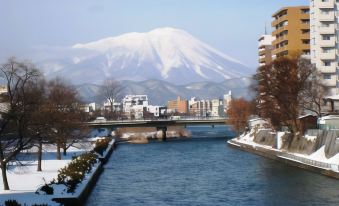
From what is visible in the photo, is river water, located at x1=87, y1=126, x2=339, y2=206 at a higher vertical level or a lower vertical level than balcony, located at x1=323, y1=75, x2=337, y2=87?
lower

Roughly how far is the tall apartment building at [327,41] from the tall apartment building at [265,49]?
2538cm

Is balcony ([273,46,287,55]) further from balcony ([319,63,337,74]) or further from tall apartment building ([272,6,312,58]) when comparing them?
balcony ([319,63,337,74])

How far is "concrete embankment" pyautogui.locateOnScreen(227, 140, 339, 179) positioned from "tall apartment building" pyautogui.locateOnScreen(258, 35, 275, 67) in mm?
34965

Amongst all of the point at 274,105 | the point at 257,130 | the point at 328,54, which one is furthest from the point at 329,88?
the point at 274,105

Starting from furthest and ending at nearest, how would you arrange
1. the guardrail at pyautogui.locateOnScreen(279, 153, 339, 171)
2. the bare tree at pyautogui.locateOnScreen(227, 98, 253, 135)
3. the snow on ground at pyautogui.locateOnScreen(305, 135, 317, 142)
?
the bare tree at pyautogui.locateOnScreen(227, 98, 253, 135)
the snow on ground at pyautogui.locateOnScreen(305, 135, 317, 142)
the guardrail at pyautogui.locateOnScreen(279, 153, 339, 171)

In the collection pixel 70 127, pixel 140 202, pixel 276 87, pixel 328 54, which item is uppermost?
pixel 328 54

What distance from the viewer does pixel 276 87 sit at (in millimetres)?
53031

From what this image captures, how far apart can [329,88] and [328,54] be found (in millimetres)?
4094

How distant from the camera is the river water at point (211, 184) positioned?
27.3 meters

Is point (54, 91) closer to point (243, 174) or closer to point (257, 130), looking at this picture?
point (243, 174)

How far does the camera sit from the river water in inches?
1077

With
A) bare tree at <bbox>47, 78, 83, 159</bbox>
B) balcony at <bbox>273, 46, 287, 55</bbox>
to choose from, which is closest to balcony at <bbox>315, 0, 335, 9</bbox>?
balcony at <bbox>273, 46, 287, 55</bbox>

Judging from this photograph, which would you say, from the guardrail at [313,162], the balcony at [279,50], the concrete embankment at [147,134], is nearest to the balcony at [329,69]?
the balcony at [279,50]

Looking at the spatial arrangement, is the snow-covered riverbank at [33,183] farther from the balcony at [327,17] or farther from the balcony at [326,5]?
the balcony at [326,5]
